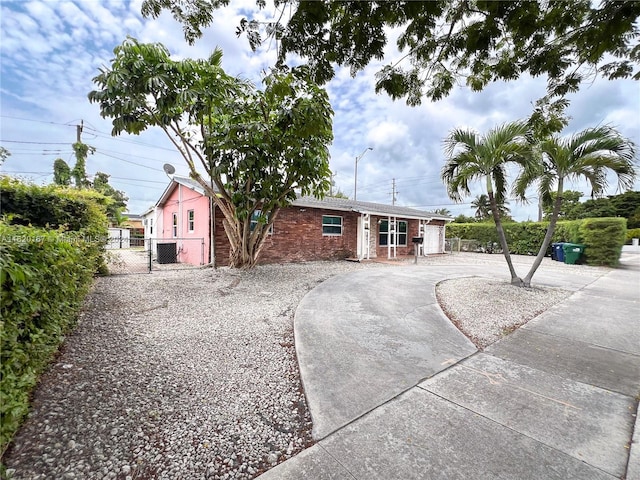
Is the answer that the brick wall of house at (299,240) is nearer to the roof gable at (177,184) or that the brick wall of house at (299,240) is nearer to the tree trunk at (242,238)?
the tree trunk at (242,238)

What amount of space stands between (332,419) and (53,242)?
288cm

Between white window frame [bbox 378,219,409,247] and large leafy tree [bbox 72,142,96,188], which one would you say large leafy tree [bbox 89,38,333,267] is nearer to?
white window frame [bbox 378,219,409,247]

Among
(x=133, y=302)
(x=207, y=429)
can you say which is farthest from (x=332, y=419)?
(x=133, y=302)

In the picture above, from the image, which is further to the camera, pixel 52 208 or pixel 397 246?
pixel 397 246

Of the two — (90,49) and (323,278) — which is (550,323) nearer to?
(323,278)

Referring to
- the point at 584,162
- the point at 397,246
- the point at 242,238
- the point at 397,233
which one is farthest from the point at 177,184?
the point at 584,162

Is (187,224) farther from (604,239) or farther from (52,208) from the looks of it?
(604,239)

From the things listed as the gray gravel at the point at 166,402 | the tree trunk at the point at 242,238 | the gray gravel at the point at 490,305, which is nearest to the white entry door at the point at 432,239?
the gray gravel at the point at 490,305

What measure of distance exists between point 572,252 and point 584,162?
9.57m

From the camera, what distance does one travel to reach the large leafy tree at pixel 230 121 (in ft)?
19.9

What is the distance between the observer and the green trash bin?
12.7 metres

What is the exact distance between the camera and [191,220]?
1179 cm

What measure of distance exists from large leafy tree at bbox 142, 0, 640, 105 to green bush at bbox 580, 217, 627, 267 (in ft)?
39.5

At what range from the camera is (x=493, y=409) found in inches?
90.2
